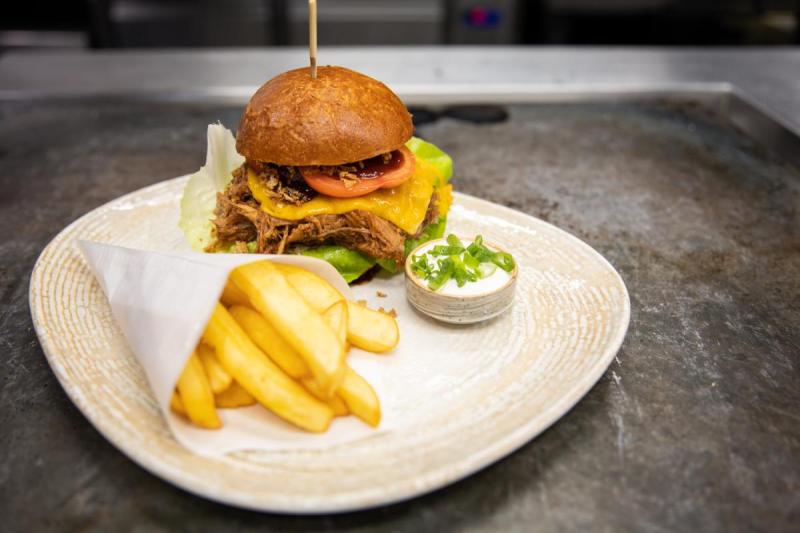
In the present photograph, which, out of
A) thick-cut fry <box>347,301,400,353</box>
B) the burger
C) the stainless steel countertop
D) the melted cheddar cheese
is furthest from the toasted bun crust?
the stainless steel countertop

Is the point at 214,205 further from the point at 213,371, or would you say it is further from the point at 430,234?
the point at 213,371

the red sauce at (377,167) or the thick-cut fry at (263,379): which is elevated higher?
the red sauce at (377,167)

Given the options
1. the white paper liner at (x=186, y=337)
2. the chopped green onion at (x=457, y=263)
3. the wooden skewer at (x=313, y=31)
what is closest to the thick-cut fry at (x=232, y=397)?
the white paper liner at (x=186, y=337)

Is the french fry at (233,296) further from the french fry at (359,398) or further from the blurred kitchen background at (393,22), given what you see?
the blurred kitchen background at (393,22)

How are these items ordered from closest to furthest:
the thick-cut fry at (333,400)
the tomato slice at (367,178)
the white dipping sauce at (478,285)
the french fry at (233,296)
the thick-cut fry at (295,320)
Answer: the thick-cut fry at (295,320), the thick-cut fry at (333,400), the french fry at (233,296), the white dipping sauce at (478,285), the tomato slice at (367,178)

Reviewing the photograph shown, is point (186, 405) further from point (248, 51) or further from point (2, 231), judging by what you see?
point (248, 51)

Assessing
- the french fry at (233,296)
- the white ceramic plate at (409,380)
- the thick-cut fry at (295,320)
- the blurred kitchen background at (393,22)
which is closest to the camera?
the white ceramic plate at (409,380)

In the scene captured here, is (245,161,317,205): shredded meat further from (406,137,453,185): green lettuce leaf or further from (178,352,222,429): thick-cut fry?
(178,352,222,429): thick-cut fry
